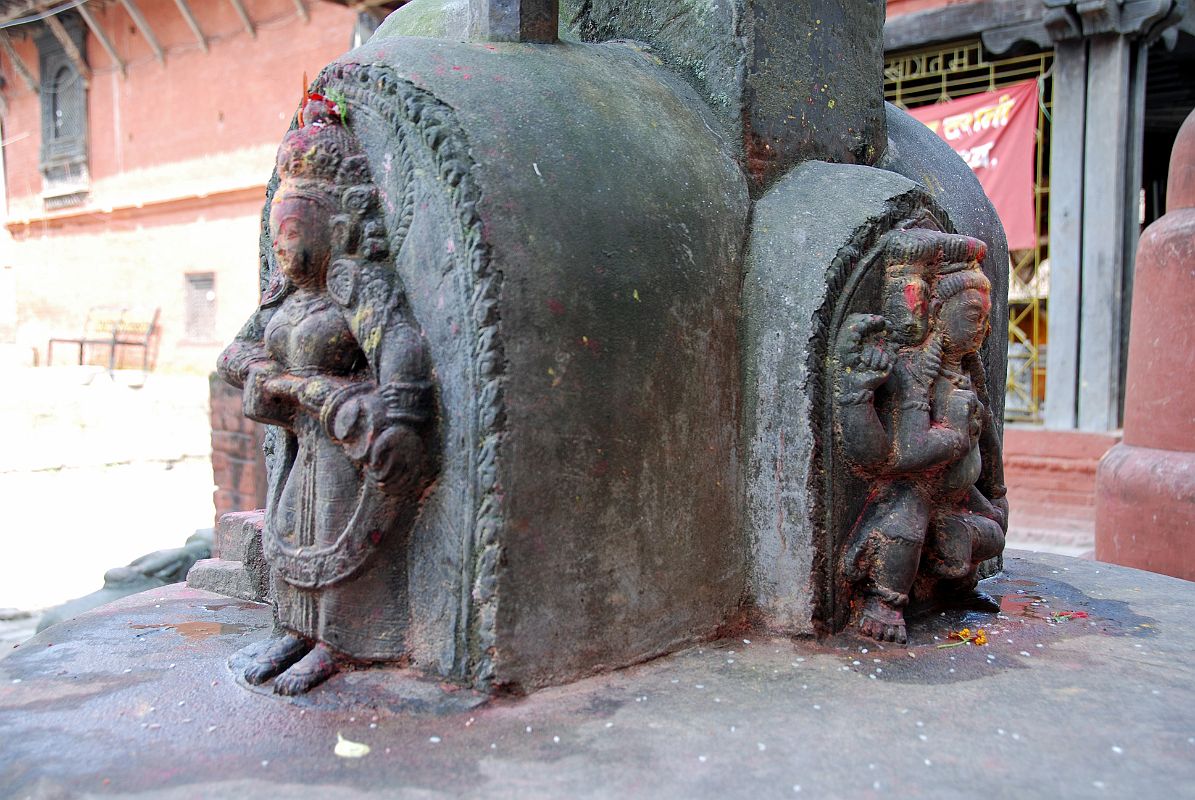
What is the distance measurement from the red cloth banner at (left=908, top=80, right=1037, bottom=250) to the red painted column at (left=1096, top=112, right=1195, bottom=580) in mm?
2944

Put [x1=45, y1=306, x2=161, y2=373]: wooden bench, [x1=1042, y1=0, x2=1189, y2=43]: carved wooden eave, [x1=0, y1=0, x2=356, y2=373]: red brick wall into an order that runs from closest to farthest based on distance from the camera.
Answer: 1. [x1=1042, y1=0, x2=1189, y2=43]: carved wooden eave
2. [x1=0, y1=0, x2=356, y2=373]: red brick wall
3. [x1=45, y1=306, x2=161, y2=373]: wooden bench

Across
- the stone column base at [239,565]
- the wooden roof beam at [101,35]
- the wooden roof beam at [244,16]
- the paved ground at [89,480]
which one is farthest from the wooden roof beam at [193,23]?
the stone column base at [239,565]

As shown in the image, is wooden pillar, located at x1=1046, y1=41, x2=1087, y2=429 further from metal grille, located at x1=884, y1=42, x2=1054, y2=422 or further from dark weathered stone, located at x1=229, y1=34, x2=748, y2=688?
dark weathered stone, located at x1=229, y1=34, x2=748, y2=688

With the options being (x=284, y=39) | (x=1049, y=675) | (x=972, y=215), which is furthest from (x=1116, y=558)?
(x=284, y=39)

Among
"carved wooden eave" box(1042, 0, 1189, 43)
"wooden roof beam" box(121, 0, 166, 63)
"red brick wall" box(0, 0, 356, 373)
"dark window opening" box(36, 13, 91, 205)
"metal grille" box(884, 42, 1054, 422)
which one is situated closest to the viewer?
"carved wooden eave" box(1042, 0, 1189, 43)

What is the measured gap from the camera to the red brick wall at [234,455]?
516 centimetres

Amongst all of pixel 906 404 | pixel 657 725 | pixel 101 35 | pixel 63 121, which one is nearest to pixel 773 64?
pixel 906 404

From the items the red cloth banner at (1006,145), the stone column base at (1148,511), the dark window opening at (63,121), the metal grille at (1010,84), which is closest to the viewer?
the stone column base at (1148,511)

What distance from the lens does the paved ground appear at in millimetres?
6195

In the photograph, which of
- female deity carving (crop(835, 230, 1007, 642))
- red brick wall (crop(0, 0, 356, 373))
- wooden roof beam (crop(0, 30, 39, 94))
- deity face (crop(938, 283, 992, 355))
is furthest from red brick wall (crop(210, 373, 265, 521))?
wooden roof beam (crop(0, 30, 39, 94))

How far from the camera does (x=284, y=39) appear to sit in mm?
12883

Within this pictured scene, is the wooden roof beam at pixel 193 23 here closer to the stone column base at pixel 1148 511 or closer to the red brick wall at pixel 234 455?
the red brick wall at pixel 234 455

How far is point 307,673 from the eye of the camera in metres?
1.96

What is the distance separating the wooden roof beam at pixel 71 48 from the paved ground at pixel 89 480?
20.9 feet
